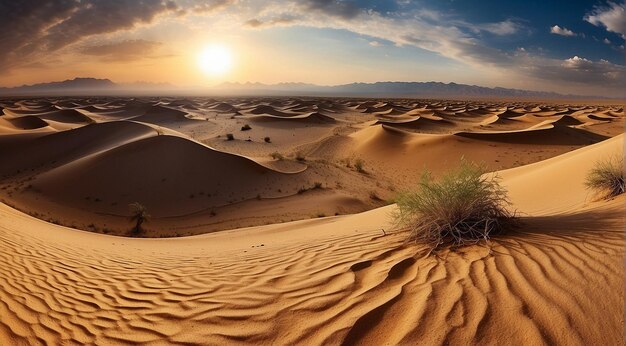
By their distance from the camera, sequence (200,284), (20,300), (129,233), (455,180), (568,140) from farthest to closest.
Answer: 1. (568,140)
2. (129,233)
3. (455,180)
4. (200,284)
5. (20,300)

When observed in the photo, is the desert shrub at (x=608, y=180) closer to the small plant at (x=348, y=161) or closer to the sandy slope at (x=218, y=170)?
the sandy slope at (x=218, y=170)

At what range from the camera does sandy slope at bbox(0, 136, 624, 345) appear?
266 cm

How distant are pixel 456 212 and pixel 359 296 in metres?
1.91

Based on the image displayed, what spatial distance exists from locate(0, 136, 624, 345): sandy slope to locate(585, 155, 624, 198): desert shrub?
814 mm

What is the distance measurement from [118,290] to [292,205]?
11.0 m

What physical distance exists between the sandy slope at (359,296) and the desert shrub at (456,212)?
25 cm

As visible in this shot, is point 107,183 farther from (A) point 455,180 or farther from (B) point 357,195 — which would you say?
(A) point 455,180

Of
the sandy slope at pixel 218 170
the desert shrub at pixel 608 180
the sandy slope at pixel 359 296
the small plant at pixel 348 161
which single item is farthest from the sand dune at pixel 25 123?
the desert shrub at pixel 608 180

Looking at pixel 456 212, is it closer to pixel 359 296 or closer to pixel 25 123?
pixel 359 296

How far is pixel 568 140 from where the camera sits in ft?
88.4

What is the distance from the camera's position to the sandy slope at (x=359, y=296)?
2664 mm

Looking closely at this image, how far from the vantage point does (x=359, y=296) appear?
322cm

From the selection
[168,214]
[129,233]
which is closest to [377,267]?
[129,233]

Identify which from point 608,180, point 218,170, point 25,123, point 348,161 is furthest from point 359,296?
point 25,123
